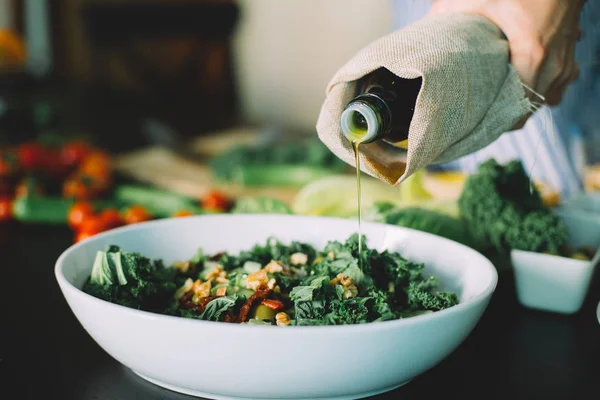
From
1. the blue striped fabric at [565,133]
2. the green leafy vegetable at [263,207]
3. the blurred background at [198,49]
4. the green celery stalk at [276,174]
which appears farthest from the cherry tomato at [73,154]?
the blurred background at [198,49]

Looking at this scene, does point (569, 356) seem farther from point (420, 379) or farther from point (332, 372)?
point (332, 372)

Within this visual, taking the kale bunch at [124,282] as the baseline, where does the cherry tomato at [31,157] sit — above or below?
below

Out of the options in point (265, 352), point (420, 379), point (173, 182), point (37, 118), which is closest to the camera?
point (265, 352)

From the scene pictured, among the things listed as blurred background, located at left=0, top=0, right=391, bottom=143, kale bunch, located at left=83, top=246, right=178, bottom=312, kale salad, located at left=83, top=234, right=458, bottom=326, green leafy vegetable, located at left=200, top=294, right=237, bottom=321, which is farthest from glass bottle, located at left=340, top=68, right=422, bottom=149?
blurred background, located at left=0, top=0, right=391, bottom=143

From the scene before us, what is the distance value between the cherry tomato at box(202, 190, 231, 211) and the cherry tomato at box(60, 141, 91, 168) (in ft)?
2.63

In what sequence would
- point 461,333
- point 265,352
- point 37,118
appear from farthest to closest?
point 37,118 → point 461,333 → point 265,352

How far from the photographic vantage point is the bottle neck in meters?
1.04

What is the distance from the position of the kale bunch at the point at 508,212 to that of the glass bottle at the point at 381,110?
31 centimetres

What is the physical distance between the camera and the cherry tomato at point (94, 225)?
1929 mm

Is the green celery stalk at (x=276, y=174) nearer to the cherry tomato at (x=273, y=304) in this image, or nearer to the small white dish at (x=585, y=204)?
the small white dish at (x=585, y=204)

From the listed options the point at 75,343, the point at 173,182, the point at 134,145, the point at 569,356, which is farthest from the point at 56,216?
the point at 569,356

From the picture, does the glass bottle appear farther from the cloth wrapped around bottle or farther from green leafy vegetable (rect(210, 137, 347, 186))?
green leafy vegetable (rect(210, 137, 347, 186))

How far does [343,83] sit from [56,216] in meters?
1.46

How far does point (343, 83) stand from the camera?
1160mm
